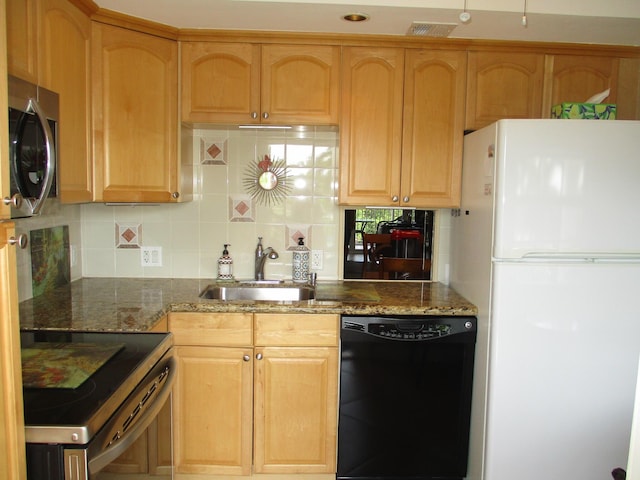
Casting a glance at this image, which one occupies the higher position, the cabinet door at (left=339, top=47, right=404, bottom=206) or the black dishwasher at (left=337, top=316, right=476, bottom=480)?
the cabinet door at (left=339, top=47, right=404, bottom=206)

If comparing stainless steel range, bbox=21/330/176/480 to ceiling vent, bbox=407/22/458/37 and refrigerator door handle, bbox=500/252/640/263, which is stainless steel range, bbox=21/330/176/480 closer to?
refrigerator door handle, bbox=500/252/640/263

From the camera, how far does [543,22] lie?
2221 millimetres

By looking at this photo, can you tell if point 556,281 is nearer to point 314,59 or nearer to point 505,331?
point 505,331

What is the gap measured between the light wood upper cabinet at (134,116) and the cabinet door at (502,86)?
1480 mm

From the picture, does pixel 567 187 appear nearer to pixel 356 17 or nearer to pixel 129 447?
pixel 356 17

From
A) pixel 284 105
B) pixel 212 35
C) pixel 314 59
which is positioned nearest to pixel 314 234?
pixel 284 105

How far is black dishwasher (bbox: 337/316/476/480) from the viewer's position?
2.30 m

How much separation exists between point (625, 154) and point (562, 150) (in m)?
0.25

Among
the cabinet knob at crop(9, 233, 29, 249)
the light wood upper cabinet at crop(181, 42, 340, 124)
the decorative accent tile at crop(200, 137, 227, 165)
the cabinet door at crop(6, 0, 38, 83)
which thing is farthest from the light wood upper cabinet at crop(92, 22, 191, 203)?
the cabinet knob at crop(9, 233, 29, 249)

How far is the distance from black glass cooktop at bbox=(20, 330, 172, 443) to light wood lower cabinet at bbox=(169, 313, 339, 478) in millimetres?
472

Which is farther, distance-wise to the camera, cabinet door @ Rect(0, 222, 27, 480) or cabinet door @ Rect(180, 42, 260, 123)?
cabinet door @ Rect(180, 42, 260, 123)

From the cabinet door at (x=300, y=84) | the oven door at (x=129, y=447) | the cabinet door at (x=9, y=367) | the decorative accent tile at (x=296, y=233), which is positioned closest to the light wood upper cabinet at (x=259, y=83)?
the cabinet door at (x=300, y=84)

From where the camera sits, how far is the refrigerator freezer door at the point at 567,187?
2.03 m

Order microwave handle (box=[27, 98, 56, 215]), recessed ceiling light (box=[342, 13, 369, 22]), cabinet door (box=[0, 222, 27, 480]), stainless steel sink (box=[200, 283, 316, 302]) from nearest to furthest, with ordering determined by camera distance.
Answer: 1. cabinet door (box=[0, 222, 27, 480])
2. microwave handle (box=[27, 98, 56, 215])
3. recessed ceiling light (box=[342, 13, 369, 22])
4. stainless steel sink (box=[200, 283, 316, 302])
